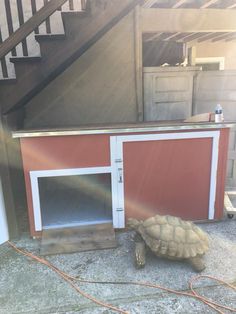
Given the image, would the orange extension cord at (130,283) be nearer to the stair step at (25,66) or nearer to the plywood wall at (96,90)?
the stair step at (25,66)

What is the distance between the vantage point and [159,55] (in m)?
4.77

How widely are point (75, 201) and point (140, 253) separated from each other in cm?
143

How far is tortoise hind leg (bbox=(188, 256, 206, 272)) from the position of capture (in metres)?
2.26

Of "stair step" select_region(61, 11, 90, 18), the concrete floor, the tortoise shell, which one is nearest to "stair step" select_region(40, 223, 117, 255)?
the concrete floor

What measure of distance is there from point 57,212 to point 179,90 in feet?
7.95

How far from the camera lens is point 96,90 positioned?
387cm

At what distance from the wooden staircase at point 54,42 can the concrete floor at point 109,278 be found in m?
1.55

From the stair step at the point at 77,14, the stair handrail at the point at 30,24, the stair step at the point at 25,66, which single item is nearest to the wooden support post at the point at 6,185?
the stair step at the point at 25,66

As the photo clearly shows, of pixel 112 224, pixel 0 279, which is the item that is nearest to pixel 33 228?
pixel 0 279

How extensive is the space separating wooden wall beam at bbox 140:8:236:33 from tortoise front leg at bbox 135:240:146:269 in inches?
115

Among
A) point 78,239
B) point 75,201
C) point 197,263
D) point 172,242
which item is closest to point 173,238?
point 172,242

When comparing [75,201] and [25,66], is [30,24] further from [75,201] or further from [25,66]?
[75,201]

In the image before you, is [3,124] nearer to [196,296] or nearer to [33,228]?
[33,228]

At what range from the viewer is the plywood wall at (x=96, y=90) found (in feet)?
12.3
